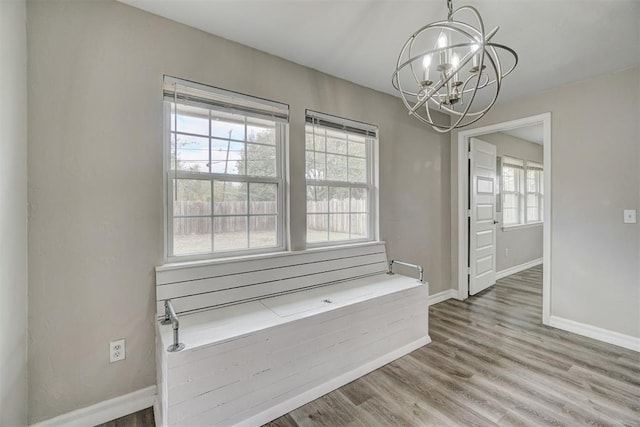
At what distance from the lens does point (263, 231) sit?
234 centimetres

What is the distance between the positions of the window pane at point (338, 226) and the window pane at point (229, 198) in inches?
34.7

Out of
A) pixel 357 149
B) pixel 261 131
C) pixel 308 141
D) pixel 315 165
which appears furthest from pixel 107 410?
pixel 357 149

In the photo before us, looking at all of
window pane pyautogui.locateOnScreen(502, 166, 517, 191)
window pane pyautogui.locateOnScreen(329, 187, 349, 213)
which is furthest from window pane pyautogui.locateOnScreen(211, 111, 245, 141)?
window pane pyautogui.locateOnScreen(502, 166, 517, 191)

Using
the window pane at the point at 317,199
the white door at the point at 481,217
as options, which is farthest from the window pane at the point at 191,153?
the white door at the point at 481,217

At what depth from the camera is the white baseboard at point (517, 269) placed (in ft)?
15.3

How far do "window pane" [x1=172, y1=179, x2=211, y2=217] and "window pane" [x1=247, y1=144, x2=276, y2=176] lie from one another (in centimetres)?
36

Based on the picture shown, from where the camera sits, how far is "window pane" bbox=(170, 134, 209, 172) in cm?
197

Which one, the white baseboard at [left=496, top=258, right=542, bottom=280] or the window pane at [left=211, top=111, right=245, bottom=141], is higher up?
the window pane at [left=211, top=111, right=245, bottom=141]

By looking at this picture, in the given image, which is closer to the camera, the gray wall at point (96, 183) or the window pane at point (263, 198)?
the gray wall at point (96, 183)

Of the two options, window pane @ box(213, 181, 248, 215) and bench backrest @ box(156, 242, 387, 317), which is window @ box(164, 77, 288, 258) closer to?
window pane @ box(213, 181, 248, 215)

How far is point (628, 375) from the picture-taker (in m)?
2.07

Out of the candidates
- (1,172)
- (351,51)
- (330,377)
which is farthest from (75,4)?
(330,377)

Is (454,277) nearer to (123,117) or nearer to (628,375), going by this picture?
(628,375)

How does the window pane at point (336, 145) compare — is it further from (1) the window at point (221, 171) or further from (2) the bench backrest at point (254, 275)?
(2) the bench backrest at point (254, 275)
